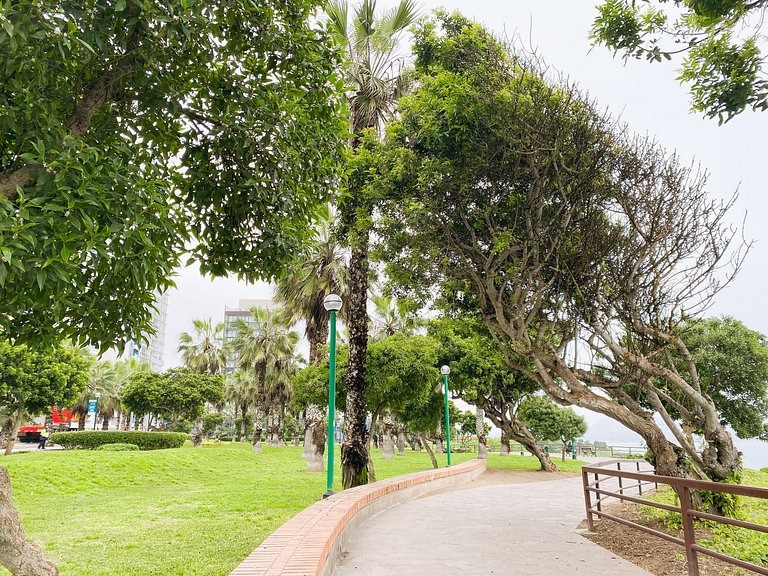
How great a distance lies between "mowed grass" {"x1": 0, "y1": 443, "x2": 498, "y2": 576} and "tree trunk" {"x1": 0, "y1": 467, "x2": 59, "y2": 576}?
5.73 ft

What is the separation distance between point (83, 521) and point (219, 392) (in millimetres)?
29313

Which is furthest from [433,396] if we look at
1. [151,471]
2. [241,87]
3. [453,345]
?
[241,87]

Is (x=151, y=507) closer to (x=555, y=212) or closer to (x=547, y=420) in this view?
(x=555, y=212)

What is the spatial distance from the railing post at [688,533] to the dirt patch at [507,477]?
10358 millimetres

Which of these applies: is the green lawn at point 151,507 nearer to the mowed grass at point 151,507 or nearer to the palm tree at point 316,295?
the mowed grass at point 151,507

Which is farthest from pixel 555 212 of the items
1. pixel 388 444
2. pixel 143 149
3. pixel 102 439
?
pixel 102 439

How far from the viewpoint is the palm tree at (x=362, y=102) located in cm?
1286

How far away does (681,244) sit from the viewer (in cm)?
921

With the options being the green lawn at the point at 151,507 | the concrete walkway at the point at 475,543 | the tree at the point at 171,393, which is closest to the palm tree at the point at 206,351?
the tree at the point at 171,393

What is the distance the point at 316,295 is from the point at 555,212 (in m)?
12.8

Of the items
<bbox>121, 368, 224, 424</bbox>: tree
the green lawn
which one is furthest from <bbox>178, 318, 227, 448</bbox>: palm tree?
the green lawn

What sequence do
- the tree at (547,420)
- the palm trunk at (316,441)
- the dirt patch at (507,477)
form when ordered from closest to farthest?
the dirt patch at (507,477) < the palm trunk at (316,441) < the tree at (547,420)

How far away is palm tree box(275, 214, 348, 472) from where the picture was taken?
65.6 feet

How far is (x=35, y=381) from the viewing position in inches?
993
